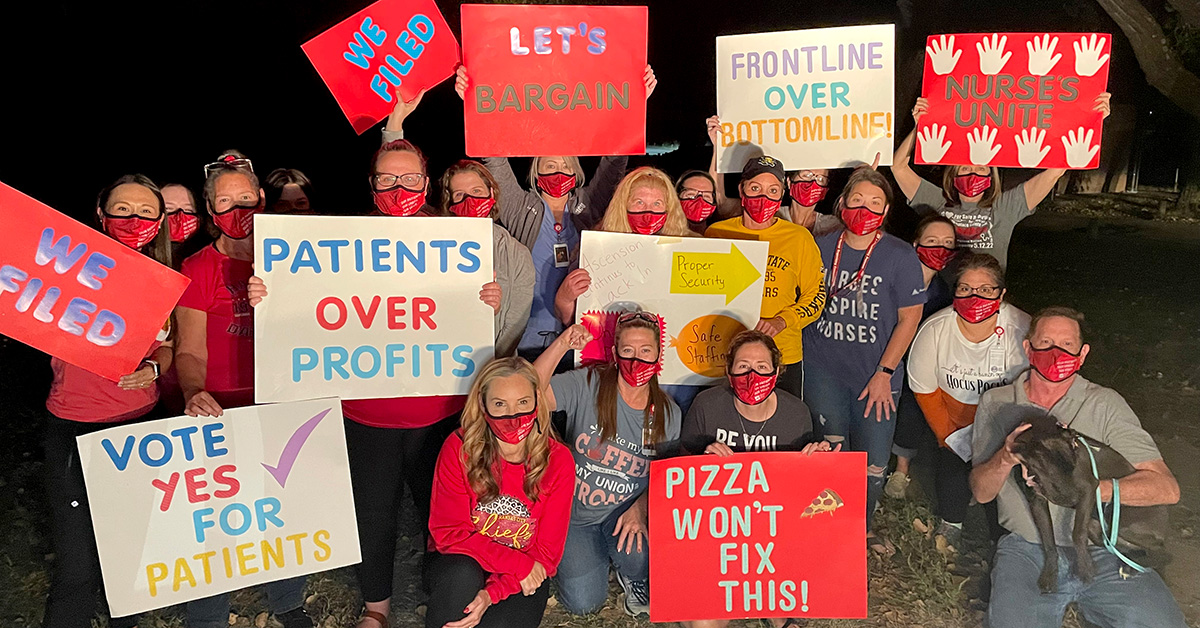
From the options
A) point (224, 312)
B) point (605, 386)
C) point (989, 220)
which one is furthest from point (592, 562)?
point (989, 220)

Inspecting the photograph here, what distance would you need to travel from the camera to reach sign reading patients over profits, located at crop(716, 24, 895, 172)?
13.6 feet

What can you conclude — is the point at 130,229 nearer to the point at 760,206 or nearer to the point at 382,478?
the point at 382,478

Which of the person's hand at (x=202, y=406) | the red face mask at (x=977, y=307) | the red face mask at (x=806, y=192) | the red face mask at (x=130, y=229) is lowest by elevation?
the person's hand at (x=202, y=406)

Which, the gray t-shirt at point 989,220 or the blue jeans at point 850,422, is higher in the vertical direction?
the gray t-shirt at point 989,220

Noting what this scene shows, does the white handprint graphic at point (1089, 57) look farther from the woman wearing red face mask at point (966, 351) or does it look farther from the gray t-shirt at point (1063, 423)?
the gray t-shirt at point (1063, 423)

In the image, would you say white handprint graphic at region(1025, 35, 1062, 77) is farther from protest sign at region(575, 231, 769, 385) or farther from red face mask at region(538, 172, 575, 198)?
red face mask at region(538, 172, 575, 198)

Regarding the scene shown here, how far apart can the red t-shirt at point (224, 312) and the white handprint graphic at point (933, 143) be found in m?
3.12

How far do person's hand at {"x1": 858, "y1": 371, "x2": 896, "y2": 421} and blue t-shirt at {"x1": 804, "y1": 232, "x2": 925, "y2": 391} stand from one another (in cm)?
4

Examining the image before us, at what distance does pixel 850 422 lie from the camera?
4188 millimetres

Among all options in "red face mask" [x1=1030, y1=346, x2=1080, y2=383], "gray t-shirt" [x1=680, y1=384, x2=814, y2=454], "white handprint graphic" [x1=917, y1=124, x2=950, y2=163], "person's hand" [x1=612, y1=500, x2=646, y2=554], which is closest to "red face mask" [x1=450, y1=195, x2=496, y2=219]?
"gray t-shirt" [x1=680, y1=384, x2=814, y2=454]

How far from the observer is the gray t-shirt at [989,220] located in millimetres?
4281

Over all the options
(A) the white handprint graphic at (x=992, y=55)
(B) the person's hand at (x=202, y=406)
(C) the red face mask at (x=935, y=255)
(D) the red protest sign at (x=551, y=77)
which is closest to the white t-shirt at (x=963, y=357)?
(C) the red face mask at (x=935, y=255)

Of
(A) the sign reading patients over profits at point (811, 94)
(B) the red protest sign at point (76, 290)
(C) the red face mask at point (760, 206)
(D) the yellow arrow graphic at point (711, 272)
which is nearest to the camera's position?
(B) the red protest sign at point (76, 290)

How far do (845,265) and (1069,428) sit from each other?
3.74ft
